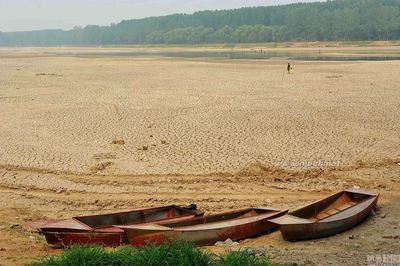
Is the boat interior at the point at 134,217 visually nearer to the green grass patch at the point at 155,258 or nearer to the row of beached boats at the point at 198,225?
the row of beached boats at the point at 198,225

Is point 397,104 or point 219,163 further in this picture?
point 397,104

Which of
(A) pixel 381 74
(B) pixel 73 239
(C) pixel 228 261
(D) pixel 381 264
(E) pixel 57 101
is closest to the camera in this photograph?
(C) pixel 228 261

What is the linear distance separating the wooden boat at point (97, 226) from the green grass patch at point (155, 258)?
3.53 feet

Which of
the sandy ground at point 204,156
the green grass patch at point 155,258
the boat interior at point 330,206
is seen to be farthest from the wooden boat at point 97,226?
the boat interior at point 330,206

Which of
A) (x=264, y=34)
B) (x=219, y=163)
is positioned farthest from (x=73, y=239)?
(x=264, y=34)

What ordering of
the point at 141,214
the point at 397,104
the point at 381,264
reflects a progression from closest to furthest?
the point at 381,264
the point at 141,214
the point at 397,104

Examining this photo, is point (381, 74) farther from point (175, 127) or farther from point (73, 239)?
point (73, 239)

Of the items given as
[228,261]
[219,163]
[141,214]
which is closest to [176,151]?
[219,163]

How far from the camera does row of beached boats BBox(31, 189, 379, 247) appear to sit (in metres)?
7.71

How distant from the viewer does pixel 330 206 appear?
957 cm

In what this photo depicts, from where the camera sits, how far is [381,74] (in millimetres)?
35562

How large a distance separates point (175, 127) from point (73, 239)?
10.6 metres

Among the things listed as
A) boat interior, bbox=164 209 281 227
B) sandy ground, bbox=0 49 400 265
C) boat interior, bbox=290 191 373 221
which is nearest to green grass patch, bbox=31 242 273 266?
sandy ground, bbox=0 49 400 265

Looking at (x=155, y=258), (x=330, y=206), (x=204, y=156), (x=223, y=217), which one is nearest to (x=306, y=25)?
(x=204, y=156)
